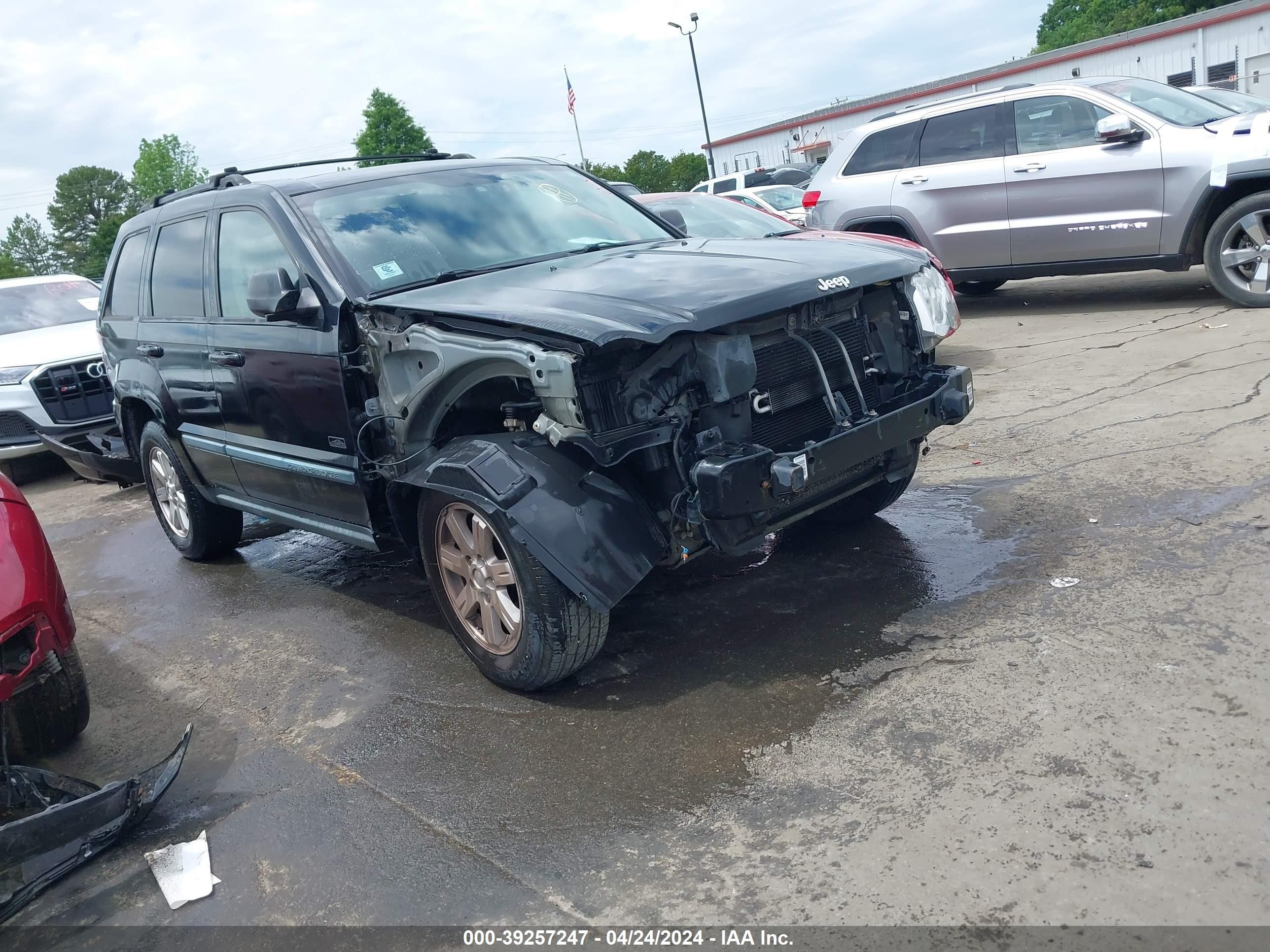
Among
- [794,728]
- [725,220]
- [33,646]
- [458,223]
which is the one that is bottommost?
[794,728]

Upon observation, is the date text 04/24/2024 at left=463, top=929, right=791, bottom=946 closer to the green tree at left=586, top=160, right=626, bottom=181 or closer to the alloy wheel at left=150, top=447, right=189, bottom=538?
the alloy wheel at left=150, top=447, right=189, bottom=538

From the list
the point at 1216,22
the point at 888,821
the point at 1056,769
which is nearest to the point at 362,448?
the point at 888,821

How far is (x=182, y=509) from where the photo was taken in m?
6.20

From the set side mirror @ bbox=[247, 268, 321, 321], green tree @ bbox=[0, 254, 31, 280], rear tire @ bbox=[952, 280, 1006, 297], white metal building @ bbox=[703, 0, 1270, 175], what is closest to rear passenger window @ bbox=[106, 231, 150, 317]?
side mirror @ bbox=[247, 268, 321, 321]

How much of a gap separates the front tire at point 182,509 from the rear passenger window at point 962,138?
22.5ft

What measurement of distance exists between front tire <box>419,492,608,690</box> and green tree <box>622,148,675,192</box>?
51.6m

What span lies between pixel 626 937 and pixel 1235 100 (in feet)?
29.8

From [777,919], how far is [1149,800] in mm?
1018

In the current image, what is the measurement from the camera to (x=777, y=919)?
2.51m

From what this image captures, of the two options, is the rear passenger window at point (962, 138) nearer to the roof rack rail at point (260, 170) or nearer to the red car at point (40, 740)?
the roof rack rail at point (260, 170)

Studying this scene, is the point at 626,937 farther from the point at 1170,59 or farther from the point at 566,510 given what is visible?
the point at 1170,59

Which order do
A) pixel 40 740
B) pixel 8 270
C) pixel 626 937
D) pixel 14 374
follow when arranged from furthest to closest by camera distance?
pixel 8 270
pixel 14 374
pixel 40 740
pixel 626 937

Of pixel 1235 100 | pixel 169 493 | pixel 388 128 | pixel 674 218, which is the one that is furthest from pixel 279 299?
pixel 388 128

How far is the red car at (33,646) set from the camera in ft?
11.2
